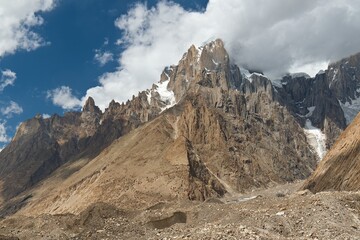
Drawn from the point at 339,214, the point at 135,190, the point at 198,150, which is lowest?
the point at 339,214

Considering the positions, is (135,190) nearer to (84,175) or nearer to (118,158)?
(118,158)

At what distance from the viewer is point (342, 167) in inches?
3861

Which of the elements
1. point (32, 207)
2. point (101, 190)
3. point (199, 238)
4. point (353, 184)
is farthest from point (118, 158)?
point (199, 238)

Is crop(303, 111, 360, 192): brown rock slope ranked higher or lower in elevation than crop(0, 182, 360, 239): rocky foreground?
higher

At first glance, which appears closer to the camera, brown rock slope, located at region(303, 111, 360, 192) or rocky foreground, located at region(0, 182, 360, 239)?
rocky foreground, located at region(0, 182, 360, 239)

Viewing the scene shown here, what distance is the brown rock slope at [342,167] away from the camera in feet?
298

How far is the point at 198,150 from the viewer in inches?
6860

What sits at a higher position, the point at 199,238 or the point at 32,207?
the point at 32,207

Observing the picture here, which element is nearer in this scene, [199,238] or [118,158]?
[199,238]

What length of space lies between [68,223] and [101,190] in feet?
263

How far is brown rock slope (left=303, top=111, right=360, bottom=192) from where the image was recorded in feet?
298

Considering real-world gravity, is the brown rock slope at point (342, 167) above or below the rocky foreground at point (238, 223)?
above

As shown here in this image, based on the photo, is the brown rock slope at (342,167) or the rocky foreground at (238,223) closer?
the rocky foreground at (238,223)

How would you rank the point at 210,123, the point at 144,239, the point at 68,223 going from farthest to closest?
the point at 210,123 → the point at 68,223 → the point at 144,239
